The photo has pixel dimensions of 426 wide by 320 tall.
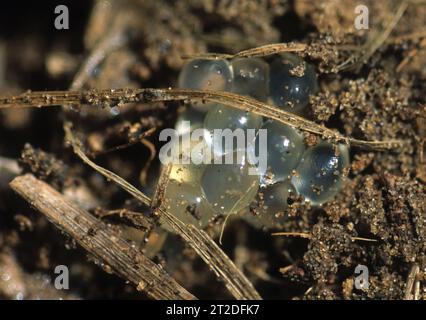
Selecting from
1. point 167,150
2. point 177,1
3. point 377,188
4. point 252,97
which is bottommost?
point 377,188

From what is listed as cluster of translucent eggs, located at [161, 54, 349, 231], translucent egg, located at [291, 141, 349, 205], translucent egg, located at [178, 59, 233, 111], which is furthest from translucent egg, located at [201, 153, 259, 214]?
translucent egg, located at [178, 59, 233, 111]

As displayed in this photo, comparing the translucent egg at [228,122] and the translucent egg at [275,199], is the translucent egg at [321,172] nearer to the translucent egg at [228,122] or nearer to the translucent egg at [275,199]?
the translucent egg at [275,199]

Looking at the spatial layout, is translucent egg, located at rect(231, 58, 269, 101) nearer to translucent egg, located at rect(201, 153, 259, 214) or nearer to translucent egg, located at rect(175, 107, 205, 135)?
translucent egg, located at rect(175, 107, 205, 135)

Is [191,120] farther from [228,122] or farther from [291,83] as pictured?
[291,83]

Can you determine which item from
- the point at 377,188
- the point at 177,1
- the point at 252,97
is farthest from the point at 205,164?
the point at 177,1
